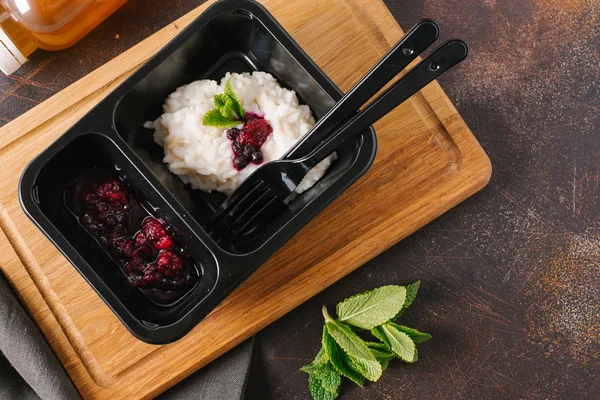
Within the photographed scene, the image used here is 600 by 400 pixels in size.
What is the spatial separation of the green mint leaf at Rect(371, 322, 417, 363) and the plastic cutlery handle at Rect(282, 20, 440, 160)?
751mm

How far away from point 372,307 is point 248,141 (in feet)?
2.39

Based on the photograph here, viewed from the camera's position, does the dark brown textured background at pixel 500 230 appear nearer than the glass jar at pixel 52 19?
No

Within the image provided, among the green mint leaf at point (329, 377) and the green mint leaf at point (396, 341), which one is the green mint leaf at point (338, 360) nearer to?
the green mint leaf at point (329, 377)

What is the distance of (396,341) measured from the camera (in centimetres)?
227

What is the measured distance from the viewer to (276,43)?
2008 mm

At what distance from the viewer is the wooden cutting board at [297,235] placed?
2.15 m

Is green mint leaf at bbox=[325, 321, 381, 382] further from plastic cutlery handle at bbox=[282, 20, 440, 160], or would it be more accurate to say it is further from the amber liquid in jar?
the amber liquid in jar

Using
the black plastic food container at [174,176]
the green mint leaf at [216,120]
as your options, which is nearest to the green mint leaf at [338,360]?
the black plastic food container at [174,176]

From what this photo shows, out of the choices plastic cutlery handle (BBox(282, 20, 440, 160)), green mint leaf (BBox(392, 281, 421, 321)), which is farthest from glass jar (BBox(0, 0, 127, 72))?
green mint leaf (BBox(392, 281, 421, 321))

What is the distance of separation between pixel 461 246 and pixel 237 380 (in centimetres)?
93

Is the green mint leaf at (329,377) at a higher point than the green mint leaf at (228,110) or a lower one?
lower

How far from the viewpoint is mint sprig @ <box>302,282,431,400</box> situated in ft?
7.31

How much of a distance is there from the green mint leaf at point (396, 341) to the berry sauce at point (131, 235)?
0.69m

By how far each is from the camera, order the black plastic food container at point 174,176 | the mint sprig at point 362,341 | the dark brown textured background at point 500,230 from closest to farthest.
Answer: the black plastic food container at point 174,176
the mint sprig at point 362,341
the dark brown textured background at point 500,230
